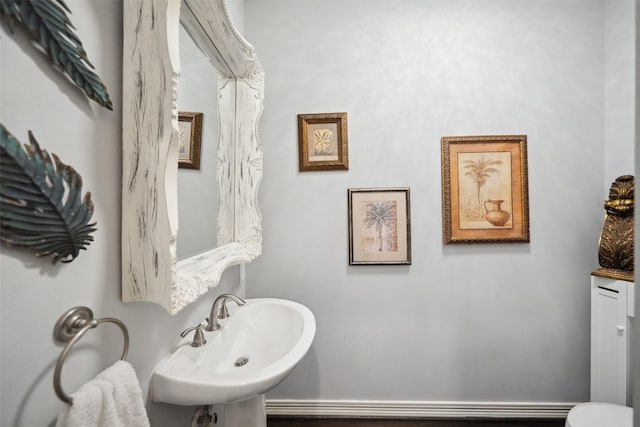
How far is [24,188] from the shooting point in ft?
1.45

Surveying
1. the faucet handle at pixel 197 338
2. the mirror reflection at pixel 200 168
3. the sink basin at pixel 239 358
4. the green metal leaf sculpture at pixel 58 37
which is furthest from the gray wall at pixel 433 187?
the green metal leaf sculpture at pixel 58 37

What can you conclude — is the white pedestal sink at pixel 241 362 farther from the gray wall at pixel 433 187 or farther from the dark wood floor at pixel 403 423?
the dark wood floor at pixel 403 423

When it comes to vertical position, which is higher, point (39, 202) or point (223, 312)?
point (39, 202)

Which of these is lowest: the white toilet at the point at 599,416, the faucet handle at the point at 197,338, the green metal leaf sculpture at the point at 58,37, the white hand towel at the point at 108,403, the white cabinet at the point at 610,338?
the white toilet at the point at 599,416

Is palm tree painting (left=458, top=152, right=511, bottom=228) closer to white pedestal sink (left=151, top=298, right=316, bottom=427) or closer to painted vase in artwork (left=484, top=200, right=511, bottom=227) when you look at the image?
painted vase in artwork (left=484, top=200, right=511, bottom=227)

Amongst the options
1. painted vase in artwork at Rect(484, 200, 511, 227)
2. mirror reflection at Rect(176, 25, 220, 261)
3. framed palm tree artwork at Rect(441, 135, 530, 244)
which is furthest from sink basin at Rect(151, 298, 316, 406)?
painted vase in artwork at Rect(484, 200, 511, 227)

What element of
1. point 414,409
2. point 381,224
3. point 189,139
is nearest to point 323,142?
point 381,224

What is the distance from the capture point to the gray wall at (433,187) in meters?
1.53

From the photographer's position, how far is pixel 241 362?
1.02 metres

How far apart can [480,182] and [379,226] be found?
612 mm

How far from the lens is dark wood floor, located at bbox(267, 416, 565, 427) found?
61.4 inches

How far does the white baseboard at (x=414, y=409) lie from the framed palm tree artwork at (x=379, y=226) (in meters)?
0.82

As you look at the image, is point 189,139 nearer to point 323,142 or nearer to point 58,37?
point 58,37

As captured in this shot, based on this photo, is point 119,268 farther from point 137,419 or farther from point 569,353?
point 569,353
